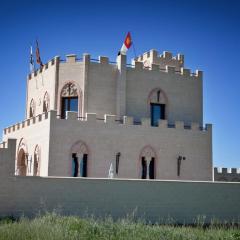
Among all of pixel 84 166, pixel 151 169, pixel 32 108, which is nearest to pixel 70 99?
pixel 84 166

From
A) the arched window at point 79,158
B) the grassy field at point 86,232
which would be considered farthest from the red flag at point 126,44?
the grassy field at point 86,232

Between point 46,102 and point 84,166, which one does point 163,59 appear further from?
point 84,166

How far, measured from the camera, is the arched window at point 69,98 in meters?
29.9

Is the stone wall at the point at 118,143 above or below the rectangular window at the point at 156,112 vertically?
below

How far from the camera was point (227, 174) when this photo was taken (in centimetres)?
3722

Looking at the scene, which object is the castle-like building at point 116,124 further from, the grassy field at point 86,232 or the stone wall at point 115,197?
the grassy field at point 86,232

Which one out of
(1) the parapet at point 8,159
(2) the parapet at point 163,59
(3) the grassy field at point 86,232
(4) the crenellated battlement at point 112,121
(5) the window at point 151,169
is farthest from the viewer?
(2) the parapet at point 163,59

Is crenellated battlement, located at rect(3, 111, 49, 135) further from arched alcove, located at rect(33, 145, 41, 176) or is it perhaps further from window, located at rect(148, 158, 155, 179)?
window, located at rect(148, 158, 155, 179)

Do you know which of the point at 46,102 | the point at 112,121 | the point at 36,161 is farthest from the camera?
the point at 46,102

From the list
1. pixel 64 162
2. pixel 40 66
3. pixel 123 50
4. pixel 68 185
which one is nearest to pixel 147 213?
pixel 68 185

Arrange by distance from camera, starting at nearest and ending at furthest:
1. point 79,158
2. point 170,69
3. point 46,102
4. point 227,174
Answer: point 79,158
point 46,102
point 170,69
point 227,174

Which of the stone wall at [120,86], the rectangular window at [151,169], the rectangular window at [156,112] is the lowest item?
the rectangular window at [151,169]

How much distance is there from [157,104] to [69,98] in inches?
240

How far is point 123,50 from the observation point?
31.3 meters
